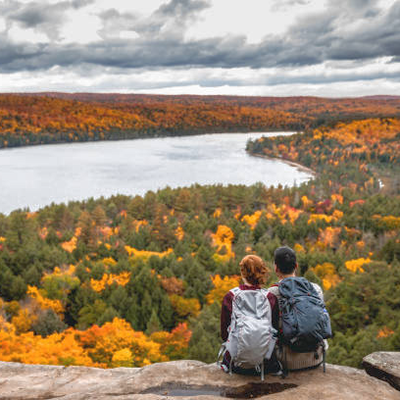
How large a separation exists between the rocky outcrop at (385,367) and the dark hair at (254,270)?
4.26 m

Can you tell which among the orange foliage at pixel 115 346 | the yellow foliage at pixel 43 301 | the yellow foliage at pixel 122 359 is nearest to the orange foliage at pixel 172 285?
the yellow foliage at pixel 43 301

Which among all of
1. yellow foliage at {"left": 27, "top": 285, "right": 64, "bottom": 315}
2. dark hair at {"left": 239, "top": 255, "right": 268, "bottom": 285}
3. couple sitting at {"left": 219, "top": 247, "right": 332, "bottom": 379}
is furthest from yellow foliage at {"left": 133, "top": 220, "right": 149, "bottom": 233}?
dark hair at {"left": 239, "top": 255, "right": 268, "bottom": 285}

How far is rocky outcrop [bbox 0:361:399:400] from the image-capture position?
26.1 ft

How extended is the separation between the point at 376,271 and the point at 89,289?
40.0 metres

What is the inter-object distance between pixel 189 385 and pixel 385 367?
4559 millimetres

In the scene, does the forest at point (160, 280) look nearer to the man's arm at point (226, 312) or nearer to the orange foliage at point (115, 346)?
the orange foliage at point (115, 346)

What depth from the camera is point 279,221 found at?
104 meters

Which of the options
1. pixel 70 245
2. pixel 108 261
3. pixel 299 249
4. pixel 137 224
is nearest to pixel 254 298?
pixel 108 261

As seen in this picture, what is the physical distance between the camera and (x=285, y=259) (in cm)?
752

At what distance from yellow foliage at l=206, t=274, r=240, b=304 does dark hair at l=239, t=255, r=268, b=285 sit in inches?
2112

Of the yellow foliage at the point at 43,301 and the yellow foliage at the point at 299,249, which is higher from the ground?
the yellow foliage at the point at 43,301

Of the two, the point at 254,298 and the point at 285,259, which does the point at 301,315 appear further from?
the point at 285,259

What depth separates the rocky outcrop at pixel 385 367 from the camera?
9.12 metres

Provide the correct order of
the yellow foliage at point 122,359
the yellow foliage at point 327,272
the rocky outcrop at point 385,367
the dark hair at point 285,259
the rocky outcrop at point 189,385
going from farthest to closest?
the yellow foliage at point 327,272
the yellow foliage at point 122,359
the rocky outcrop at point 385,367
the rocky outcrop at point 189,385
the dark hair at point 285,259
